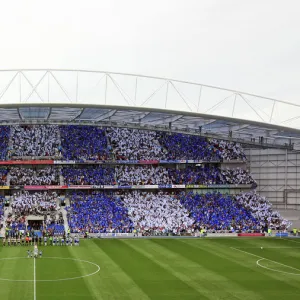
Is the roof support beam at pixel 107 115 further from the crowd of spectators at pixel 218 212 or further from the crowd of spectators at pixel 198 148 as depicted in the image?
the crowd of spectators at pixel 218 212

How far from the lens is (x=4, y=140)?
54.1 m

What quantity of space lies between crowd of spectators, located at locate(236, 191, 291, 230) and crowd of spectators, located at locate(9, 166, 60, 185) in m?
22.2

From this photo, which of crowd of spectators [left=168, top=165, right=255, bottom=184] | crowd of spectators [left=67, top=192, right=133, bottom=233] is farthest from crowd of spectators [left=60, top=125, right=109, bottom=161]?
crowd of spectators [left=168, top=165, right=255, bottom=184]

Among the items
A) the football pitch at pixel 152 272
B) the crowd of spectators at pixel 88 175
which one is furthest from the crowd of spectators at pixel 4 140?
the football pitch at pixel 152 272

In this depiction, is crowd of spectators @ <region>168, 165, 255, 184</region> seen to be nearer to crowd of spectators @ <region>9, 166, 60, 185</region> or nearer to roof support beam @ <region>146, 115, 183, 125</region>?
roof support beam @ <region>146, 115, 183, 125</region>

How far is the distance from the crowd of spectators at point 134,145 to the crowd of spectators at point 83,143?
1.37 m

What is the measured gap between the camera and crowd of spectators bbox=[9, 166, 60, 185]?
164 ft

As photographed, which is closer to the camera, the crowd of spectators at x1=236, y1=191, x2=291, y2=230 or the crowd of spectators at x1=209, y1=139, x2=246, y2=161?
the crowd of spectators at x1=236, y1=191, x2=291, y2=230

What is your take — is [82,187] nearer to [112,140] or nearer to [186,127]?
[112,140]

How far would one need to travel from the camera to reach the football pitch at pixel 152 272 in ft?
67.6

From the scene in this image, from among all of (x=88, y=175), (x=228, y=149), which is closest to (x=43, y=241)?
(x=88, y=175)

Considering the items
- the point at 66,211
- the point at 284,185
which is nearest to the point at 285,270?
the point at 66,211

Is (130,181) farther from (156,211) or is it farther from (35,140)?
(35,140)

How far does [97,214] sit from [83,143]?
11.9 m
